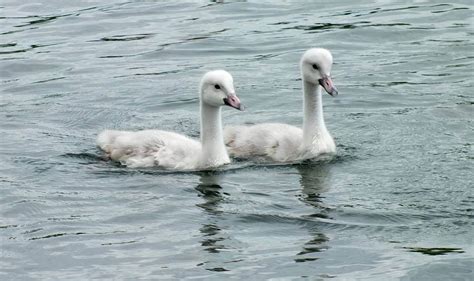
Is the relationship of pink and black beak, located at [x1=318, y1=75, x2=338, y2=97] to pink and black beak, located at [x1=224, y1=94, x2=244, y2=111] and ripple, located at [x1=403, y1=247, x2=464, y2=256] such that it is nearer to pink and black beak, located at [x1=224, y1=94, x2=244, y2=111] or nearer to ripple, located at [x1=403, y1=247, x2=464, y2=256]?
pink and black beak, located at [x1=224, y1=94, x2=244, y2=111]

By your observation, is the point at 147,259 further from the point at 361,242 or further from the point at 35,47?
the point at 35,47

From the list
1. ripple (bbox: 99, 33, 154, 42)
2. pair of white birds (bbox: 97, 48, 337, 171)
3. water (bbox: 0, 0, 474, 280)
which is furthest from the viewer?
ripple (bbox: 99, 33, 154, 42)

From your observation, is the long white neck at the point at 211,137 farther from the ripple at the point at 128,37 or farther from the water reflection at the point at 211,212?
the ripple at the point at 128,37

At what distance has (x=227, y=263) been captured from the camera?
1094cm

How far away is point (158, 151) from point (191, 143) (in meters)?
0.35

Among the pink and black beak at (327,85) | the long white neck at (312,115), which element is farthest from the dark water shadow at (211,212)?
the pink and black beak at (327,85)

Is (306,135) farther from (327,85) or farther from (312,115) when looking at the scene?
(327,85)

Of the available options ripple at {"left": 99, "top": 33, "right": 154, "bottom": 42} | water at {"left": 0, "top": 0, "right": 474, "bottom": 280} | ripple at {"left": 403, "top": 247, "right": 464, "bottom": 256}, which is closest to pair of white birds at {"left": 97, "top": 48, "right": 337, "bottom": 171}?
water at {"left": 0, "top": 0, "right": 474, "bottom": 280}

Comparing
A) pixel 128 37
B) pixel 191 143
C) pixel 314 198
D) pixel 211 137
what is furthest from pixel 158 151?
pixel 128 37

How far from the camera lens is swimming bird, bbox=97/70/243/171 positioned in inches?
530

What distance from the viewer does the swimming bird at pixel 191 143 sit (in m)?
13.5

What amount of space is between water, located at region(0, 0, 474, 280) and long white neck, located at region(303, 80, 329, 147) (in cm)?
29

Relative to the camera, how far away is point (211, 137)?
538 inches

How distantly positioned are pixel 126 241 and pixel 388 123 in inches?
181
